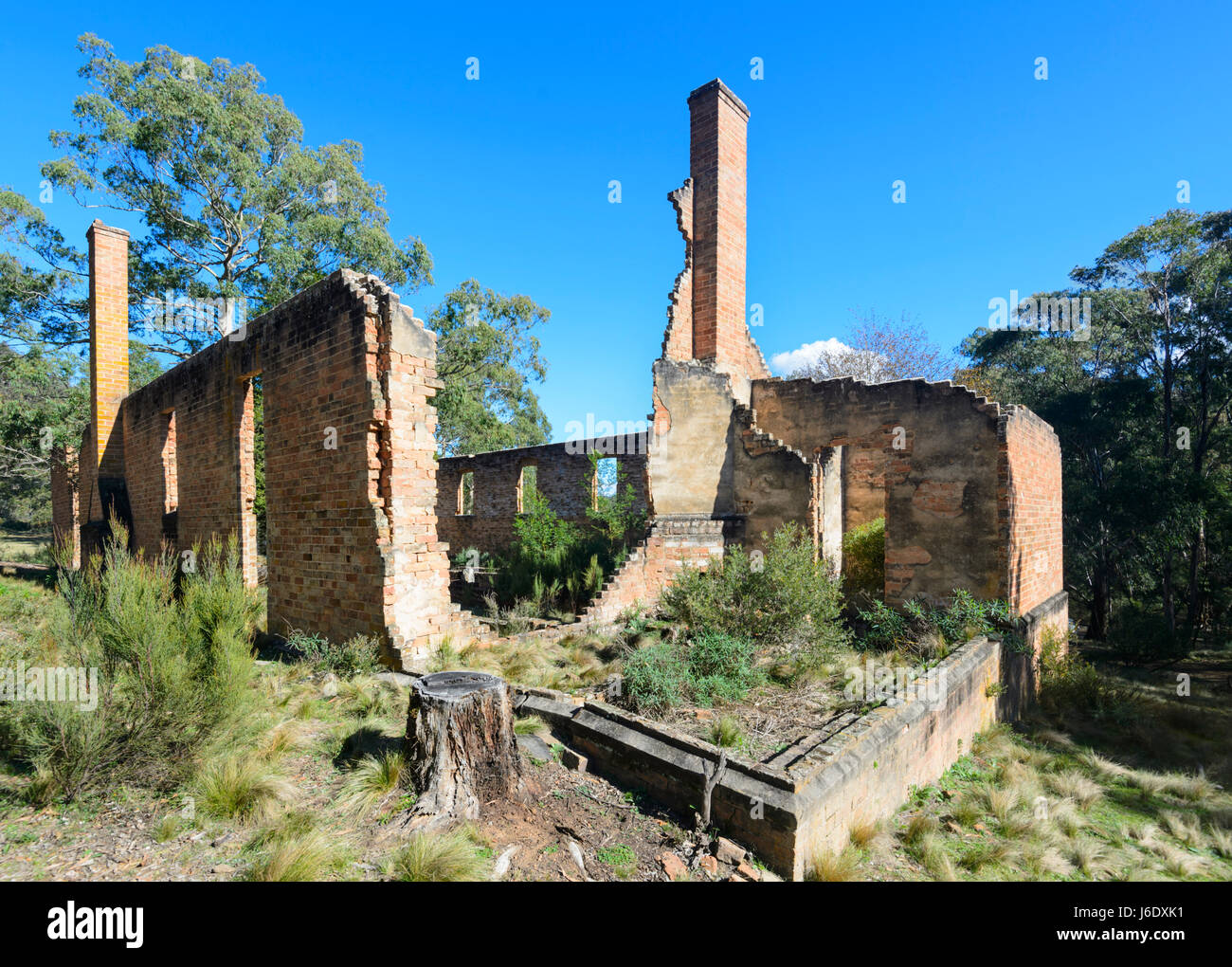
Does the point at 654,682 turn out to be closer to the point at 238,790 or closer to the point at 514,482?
the point at 238,790

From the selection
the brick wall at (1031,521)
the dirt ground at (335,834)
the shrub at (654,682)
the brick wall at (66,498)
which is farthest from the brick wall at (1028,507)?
the brick wall at (66,498)

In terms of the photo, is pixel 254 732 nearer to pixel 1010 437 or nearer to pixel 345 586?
pixel 345 586

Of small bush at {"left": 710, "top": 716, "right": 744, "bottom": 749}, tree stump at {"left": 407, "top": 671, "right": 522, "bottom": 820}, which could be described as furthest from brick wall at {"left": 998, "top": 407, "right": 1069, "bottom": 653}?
tree stump at {"left": 407, "top": 671, "right": 522, "bottom": 820}

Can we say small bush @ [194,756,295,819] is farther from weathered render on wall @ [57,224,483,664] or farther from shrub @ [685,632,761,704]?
shrub @ [685,632,761,704]

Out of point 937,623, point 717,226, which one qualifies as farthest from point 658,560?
point 717,226

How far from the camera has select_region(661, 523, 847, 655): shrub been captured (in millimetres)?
6922

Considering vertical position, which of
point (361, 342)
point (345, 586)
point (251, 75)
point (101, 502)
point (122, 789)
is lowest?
point (122, 789)

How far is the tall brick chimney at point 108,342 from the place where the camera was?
42.4ft

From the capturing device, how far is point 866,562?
10086mm

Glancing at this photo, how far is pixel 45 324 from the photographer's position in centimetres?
1730

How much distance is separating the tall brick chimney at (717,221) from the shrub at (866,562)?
404 cm
